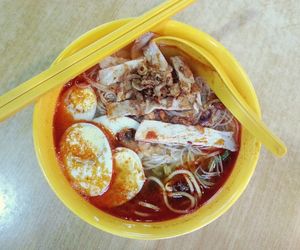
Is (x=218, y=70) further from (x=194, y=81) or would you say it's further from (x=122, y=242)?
(x=122, y=242)

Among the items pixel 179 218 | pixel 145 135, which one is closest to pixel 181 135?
pixel 145 135

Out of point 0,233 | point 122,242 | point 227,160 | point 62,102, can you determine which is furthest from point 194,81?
point 0,233

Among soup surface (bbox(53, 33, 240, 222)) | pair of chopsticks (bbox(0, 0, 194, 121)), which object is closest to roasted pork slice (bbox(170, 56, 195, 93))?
soup surface (bbox(53, 33, 240, 222))

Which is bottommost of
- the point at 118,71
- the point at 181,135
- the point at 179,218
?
the point at 179,218

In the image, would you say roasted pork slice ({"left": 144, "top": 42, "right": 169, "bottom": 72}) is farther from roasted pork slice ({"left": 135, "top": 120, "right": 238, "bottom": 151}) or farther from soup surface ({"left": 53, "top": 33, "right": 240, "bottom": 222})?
roasted pork slice ({"left": 135, "top": 120, "right": 238, "bottom": 151})

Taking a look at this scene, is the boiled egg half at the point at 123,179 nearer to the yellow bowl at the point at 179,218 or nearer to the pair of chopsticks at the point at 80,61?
the yellow bowl at the point at 179,218

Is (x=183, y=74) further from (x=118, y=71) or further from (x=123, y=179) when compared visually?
(x=123, y=179)
